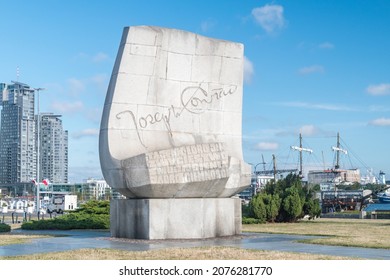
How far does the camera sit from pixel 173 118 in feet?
64.7

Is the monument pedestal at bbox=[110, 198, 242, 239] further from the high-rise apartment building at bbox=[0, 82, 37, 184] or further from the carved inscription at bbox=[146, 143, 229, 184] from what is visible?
the high-rise apartment building at bbox=[0, 82, 37, 184]

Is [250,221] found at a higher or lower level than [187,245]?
lower

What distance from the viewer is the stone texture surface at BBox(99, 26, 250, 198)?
18.5m

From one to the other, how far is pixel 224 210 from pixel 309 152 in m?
125

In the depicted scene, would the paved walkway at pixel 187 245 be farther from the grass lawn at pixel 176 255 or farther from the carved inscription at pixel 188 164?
the carved inscription at pixel 188 164

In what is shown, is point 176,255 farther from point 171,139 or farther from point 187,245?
point 171,139

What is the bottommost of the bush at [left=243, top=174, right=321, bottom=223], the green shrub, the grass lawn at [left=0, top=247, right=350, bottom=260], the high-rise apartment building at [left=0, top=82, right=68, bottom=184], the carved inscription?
the green shrub

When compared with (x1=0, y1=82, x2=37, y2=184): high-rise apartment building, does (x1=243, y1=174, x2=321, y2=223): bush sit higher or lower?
lower

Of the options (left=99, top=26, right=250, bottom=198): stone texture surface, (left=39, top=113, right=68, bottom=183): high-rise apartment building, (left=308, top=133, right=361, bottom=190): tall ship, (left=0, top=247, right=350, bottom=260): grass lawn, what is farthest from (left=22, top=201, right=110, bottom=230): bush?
(left=308, top=133, right=361, bottom=190): tall ship
